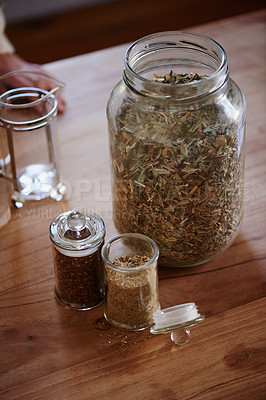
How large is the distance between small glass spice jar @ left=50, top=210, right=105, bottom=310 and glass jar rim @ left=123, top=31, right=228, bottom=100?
0.22m

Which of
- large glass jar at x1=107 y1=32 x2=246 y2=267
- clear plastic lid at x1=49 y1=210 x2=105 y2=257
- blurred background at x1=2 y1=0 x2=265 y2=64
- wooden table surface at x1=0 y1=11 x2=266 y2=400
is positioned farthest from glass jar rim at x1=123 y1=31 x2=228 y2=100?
blurred background at x1=2 y1=0 x2=265 y2=64

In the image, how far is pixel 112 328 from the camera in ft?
3.08

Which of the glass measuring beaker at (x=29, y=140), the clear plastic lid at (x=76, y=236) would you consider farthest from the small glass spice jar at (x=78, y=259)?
the glass measuring beaker at (x=29, y=140)

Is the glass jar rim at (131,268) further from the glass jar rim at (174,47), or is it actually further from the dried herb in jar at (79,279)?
the glass jar rim at (174,47)

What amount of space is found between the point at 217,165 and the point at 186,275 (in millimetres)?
224

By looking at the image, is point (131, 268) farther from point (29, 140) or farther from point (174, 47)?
point (29, 140)

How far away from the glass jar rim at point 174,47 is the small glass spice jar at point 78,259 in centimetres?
22

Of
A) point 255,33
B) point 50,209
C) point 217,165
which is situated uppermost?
point 217,165

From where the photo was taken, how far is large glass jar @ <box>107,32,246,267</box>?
2.87 feet

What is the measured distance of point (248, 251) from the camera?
1.06 metres

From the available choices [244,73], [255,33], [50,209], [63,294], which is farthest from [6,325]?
[255,33]

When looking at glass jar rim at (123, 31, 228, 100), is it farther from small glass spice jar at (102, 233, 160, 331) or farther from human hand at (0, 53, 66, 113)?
human hand at (0, 53, 66, 113)

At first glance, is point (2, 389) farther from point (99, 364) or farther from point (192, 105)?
point (192, 105)

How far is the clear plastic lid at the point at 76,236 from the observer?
904mm
